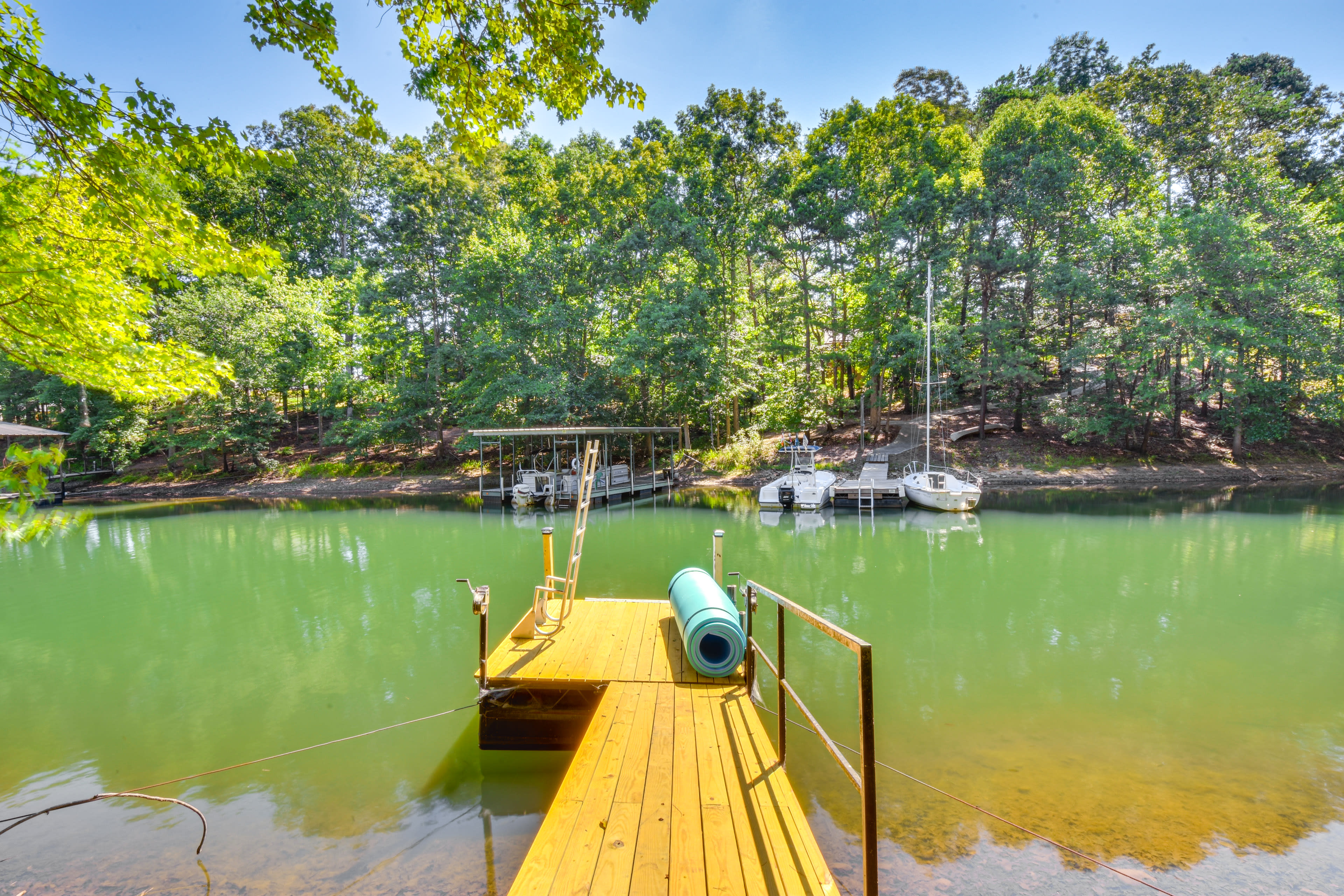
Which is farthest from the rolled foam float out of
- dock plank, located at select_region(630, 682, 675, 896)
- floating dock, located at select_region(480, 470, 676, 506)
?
floating dock, located at select_region(480, 470, 676, 506)

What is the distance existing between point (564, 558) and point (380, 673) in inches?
227

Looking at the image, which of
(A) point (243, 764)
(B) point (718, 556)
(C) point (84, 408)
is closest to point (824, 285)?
(B) point (718, 556)

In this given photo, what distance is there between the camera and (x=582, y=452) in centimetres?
2381

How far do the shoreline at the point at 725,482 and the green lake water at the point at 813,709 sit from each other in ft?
31.6

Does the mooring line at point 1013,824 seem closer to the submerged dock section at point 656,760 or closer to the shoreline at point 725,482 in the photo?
the submerged dock section at point 656,760

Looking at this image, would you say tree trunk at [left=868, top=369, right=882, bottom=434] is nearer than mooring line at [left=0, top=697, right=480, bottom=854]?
No

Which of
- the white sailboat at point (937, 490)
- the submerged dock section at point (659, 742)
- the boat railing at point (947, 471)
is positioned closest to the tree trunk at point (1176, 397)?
the boat railing at point (947, 471)

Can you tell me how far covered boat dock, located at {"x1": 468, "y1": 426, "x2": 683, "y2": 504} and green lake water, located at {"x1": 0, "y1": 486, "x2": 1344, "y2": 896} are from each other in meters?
8.01

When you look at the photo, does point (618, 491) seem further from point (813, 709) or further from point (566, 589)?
point (813, 709)

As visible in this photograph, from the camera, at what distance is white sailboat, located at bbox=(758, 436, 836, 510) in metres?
18.2

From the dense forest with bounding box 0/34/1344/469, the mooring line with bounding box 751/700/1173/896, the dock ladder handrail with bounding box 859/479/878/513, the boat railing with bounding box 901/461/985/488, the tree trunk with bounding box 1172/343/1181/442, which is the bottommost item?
the mooring line with bounding box 751/700/1173/896

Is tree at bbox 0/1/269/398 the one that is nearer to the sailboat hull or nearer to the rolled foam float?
the rolled foam float

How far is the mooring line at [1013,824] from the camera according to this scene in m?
3.38

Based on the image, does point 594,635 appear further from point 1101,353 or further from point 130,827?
Answer: point 1101,353
